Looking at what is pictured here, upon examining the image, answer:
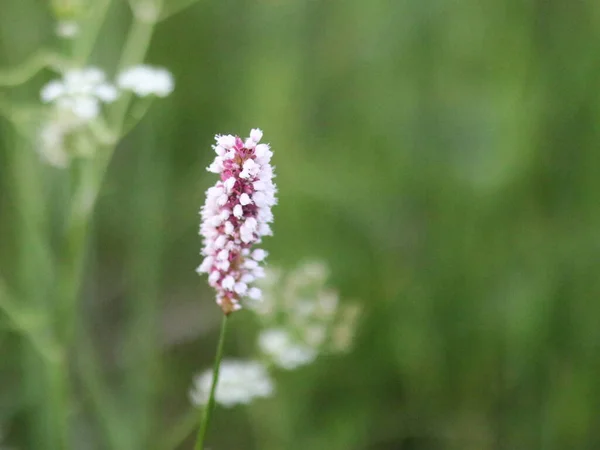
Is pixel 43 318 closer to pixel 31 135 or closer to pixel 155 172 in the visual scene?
pixel 31 135

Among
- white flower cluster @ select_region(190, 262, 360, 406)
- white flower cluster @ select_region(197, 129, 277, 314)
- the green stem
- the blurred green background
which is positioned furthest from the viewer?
the blurred green background

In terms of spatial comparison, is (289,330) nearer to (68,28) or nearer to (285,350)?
(285,350)

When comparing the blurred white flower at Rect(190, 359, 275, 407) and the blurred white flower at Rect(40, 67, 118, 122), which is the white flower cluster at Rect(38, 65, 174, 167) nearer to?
the blurred white flower at Rect(40, 67, 118, 122)

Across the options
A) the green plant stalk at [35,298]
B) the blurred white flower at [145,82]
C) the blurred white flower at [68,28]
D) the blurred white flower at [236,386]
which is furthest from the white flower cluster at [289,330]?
the blurred white flower at [68,28]

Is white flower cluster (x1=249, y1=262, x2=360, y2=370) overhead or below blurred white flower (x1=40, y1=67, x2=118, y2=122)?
below

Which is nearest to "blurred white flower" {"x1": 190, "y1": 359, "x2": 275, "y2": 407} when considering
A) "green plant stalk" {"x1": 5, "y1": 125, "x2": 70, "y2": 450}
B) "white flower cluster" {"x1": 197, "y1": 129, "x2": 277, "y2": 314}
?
"green plant stalk" {"x1": 5, "y1": 125, "x2": 70, "y2": 450}
